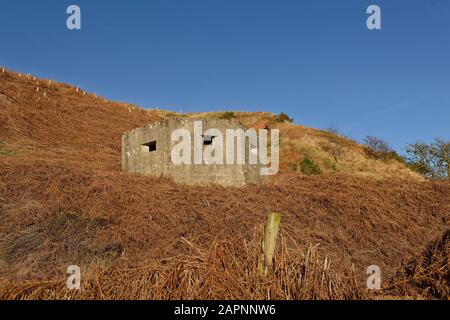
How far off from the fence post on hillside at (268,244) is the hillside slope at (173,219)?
0.10 meters

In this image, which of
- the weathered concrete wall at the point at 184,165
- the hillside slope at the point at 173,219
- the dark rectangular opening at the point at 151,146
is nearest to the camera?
the hillside slope at the point at 173,219

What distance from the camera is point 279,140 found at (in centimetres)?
3000

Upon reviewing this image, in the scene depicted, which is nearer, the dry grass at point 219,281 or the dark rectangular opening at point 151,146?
the dry grass at point 219,281

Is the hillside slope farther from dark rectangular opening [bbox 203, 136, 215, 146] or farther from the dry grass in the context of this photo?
dark rectangular opening [bbox 203, 136, 215, 146]

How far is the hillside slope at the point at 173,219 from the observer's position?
4.84m

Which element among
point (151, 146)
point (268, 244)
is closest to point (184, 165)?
point (151, 146)

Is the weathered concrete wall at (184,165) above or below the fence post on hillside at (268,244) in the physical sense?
above

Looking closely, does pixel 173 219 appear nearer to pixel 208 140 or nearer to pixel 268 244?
pixel 208 140

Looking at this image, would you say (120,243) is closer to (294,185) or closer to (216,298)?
(216,298)

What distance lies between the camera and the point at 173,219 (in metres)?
10.5

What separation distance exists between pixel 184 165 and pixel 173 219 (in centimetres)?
317

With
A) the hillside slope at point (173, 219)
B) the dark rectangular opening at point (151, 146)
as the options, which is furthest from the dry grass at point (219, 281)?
the dark rectangular opening at point (151, 146)

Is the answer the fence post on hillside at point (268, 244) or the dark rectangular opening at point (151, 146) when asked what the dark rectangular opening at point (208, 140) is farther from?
the fence post on hillside at point (268, 244)
